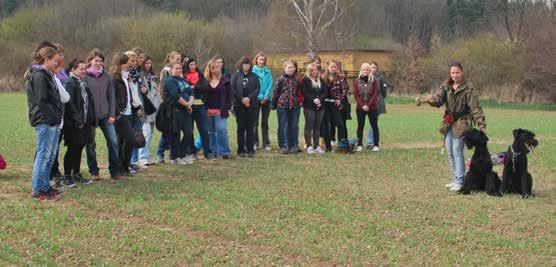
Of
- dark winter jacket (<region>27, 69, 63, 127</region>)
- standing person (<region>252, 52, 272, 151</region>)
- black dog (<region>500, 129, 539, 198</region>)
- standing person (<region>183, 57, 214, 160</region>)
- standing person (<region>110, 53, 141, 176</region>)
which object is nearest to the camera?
dark winter jacket (<region>27, 69, 63, 127</region>)

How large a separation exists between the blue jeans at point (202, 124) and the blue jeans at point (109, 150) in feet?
7.45

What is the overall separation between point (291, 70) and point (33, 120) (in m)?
6.50

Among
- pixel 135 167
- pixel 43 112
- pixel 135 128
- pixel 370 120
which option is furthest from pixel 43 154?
pixel 370 120

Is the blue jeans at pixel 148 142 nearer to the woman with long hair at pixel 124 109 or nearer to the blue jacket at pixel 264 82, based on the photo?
the woman with long hair at pixel 124 109

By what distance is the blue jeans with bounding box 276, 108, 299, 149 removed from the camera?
1378 centimetres

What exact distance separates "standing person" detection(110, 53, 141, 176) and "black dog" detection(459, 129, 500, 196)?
5.02 meters

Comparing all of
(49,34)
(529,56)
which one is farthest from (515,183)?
(49,34)

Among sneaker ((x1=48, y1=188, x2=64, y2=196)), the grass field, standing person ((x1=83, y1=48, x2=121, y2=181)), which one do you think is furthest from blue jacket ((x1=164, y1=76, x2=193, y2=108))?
sneaker ((x1=48, y1=188, x2=64, y2=196))

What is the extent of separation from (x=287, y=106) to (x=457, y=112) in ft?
15.4

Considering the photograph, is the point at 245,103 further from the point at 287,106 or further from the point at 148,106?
the point at 148,106

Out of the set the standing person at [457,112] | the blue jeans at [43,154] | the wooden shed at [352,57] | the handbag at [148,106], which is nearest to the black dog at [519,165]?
the standing person at [457,112]

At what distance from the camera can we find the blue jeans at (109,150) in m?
9.89

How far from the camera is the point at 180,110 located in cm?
1181

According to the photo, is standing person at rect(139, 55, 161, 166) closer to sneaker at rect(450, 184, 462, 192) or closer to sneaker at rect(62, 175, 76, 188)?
sneaker at rect(62, 175, 76, 188)
